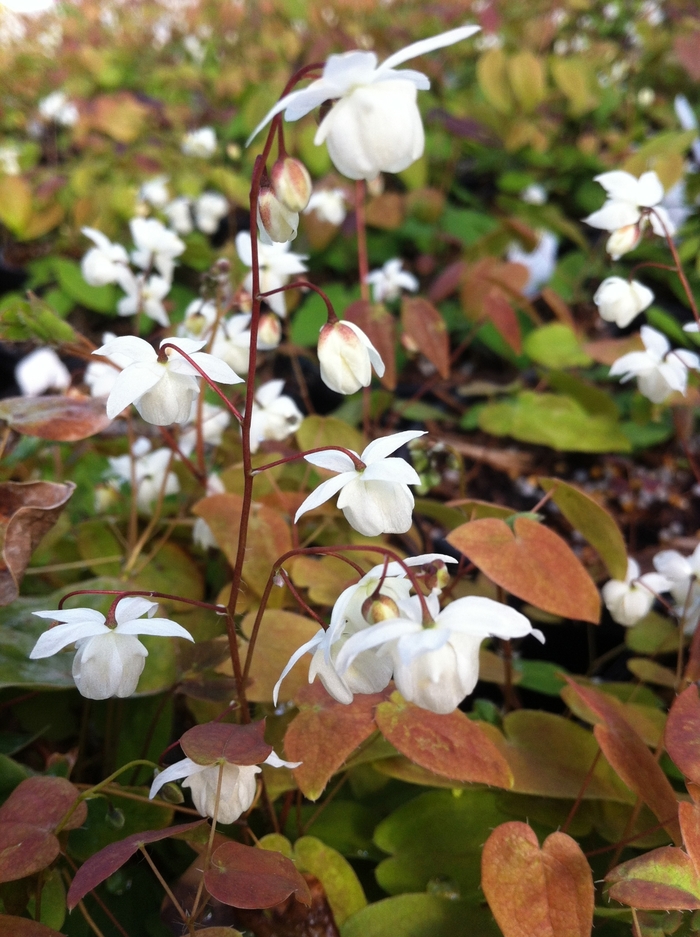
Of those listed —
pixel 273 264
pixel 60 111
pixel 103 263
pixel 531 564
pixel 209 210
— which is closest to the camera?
pixel 531 564

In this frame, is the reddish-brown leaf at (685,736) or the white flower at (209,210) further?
the white flower at (209,210)

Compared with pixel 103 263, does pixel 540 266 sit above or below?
below

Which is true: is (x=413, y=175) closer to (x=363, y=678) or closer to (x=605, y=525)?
(x=605, y=525)

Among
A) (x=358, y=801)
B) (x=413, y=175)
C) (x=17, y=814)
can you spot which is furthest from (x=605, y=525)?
(x=413, y=175)

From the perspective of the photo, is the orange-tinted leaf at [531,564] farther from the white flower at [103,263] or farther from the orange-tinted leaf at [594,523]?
the white flower at [103,263]

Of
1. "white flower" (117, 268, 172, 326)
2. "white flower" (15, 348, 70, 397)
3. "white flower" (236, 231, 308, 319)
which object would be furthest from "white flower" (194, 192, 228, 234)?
"white flower" (236, 231, 308, 319)

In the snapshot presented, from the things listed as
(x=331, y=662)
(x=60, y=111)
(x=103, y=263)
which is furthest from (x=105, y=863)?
(x=60, y=111)

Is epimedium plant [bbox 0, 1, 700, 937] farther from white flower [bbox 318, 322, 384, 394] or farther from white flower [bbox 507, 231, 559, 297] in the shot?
white flower [bbox 507, 231, 559, 297]

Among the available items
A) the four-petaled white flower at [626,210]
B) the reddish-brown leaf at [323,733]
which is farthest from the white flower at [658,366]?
the reddish-brown leaf at [323,733]

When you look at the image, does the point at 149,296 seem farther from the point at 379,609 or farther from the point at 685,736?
the point at 685,736
